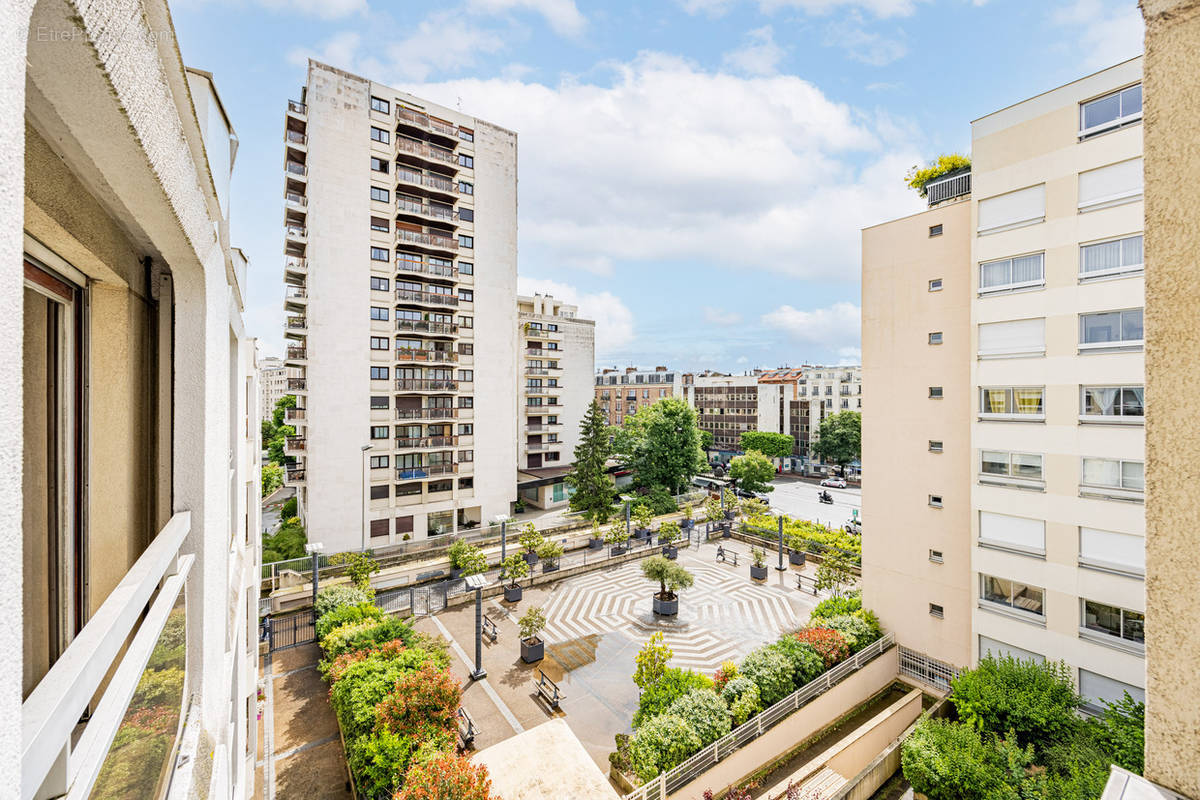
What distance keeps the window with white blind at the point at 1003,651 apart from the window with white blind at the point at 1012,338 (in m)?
6.88

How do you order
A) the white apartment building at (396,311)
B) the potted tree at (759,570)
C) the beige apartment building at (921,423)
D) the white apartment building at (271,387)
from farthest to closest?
1. the white apartment building at (271,387)
2. the white apartment building at (396,311)
3. the potted tree at (759,570)
4. the beige apartment building at (921,423)

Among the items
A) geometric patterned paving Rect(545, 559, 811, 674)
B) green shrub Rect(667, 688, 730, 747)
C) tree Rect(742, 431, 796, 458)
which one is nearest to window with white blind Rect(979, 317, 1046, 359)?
green shrub Rect(667, 688, 730, 747)

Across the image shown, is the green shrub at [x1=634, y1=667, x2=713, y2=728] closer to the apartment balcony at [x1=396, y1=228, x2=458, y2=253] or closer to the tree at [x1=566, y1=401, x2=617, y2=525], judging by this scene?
the tree at [x1=566, y1=401, x2=617, y2=525]

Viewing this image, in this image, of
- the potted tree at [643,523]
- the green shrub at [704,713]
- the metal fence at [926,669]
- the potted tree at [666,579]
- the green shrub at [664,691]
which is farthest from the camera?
the potted tree at [643,523]

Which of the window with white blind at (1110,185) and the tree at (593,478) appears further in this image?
the tree at (593,478)

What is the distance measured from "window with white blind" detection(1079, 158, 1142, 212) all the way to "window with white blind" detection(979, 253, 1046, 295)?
1272mm

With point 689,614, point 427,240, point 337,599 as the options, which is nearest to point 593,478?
point 689,614

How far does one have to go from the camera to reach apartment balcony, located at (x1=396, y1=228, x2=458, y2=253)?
25.1 m

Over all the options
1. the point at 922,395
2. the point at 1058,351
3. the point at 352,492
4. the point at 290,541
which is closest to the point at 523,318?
the point at 352,492

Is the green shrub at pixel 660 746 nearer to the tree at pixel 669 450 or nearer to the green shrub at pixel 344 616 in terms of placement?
the green shrub at pixel 344 616

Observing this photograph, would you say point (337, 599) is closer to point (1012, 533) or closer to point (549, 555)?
point (549, 555)

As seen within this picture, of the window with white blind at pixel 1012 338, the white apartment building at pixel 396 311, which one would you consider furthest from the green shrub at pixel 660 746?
the white apartment building at pixel 396 311

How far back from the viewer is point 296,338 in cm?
2509

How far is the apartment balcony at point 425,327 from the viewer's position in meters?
25.4
